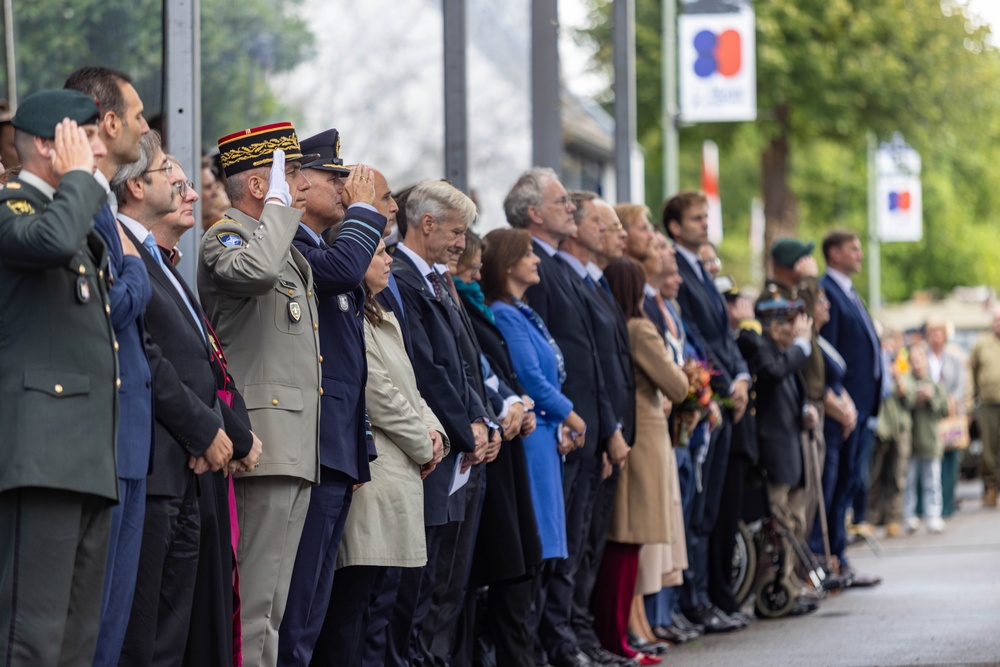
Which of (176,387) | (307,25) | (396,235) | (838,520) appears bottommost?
(838,520)

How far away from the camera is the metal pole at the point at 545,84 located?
1162 centimetres

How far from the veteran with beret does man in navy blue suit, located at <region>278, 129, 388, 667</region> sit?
112mm

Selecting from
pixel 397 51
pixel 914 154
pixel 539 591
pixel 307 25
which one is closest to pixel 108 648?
pixel 539 591

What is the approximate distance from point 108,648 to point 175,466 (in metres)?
0.57

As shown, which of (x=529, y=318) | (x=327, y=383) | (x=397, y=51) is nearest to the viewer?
(x=327, y=383)

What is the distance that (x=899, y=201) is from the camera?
128 feet

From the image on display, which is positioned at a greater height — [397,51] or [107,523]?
[397,51]

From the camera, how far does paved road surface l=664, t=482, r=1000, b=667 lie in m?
9.09

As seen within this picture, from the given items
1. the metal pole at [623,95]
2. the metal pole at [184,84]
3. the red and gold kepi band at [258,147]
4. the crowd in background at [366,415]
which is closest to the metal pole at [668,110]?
the metal pole at [623,95]

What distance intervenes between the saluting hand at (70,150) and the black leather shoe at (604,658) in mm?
4803

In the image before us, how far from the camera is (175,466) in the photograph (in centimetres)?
534

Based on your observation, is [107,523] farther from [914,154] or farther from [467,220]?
[914,154]

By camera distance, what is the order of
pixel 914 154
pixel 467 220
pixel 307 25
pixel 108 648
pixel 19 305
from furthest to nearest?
pixel 914 154 → pixel 307 25 → pixel 467 220 → pixel 108 648 → pixel 19 305

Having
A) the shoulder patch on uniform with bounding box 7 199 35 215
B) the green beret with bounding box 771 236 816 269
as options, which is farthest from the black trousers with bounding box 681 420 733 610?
the shoulder patch on uniform with bounding box 7 199 35 215
